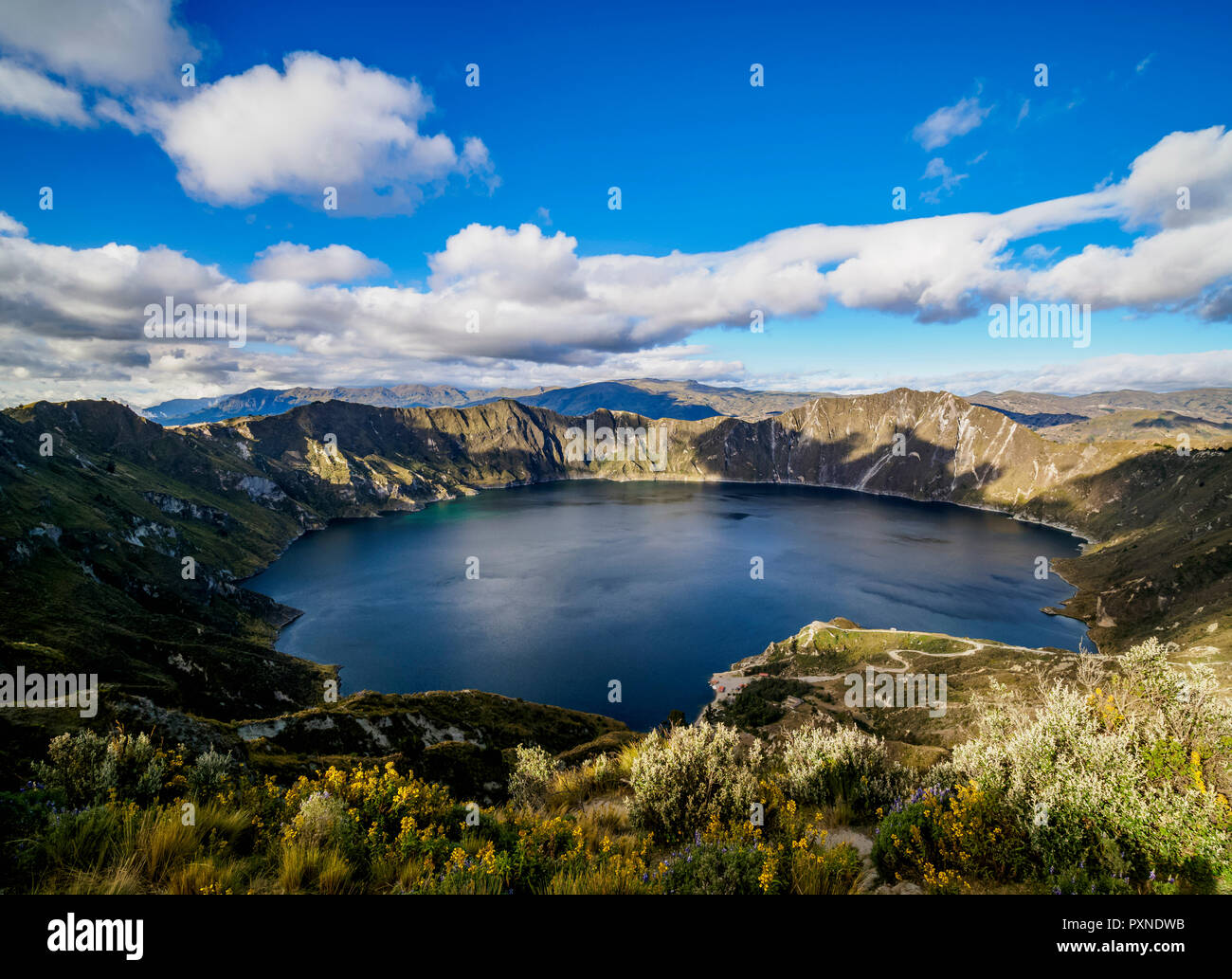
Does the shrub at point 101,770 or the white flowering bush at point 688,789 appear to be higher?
the shrub at point 101,770

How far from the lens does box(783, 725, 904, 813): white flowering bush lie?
12.5m

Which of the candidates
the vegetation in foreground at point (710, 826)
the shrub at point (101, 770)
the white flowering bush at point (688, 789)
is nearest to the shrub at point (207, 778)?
the vegetation in foreground at point (710, 826)

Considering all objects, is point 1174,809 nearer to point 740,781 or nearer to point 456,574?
point 740,781

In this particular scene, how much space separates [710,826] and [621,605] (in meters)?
A: 110

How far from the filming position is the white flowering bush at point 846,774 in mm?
12492

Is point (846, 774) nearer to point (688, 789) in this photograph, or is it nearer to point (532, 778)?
point (688, 789)

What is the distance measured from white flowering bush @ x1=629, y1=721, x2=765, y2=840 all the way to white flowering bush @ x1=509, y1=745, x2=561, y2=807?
4578mm

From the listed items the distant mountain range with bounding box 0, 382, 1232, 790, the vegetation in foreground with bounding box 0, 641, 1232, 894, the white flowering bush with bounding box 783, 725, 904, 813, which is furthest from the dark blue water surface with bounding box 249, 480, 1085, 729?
the vegetation in foreground with bounding box 0, 641, 1232, 894

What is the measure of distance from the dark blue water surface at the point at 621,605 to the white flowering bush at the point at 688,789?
202 feet

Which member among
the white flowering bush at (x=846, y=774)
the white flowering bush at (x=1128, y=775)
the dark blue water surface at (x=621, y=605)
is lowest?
the dark blue water surface at (x=621, y=605)

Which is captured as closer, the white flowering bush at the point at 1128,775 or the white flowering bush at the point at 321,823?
the white flowering bush at the point at 321,823

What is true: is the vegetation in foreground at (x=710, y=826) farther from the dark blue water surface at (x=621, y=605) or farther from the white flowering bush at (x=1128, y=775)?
the dark blue water surface at (x=621, y=605)

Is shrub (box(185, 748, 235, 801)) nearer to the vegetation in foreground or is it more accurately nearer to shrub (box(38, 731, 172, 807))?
the vegetation in foreground
